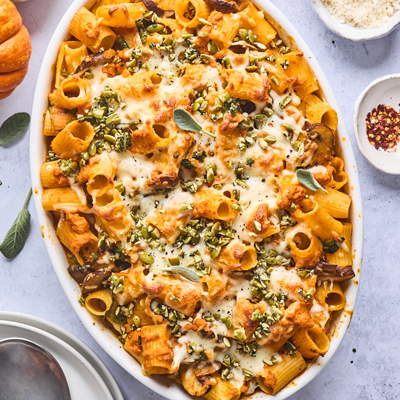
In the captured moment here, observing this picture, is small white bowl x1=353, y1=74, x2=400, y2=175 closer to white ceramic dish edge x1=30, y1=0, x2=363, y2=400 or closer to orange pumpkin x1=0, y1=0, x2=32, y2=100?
white ceramic dish edge x1=30, y1=0, x2=363, y2=400

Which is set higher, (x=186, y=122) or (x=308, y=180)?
(x=186, y=122)

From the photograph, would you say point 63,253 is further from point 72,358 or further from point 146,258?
point 72,358

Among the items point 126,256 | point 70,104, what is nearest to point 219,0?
point 70,104

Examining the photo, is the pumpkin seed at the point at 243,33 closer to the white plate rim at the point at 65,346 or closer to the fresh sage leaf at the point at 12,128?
the fresh sage leaf at the point at 12,128

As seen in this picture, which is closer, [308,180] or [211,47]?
[308,180]

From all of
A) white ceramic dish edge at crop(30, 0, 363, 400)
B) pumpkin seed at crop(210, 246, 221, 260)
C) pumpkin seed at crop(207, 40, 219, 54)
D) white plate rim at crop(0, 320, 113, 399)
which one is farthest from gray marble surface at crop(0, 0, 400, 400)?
pumpkin seed at crop(210, 246, 221, 260)

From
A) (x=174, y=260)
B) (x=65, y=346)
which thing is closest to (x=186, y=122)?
(x=174, y=260)
